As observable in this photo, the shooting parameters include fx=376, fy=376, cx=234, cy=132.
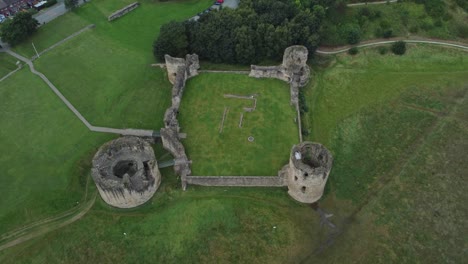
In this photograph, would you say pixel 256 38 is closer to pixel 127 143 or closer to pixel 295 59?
pixel 295 59

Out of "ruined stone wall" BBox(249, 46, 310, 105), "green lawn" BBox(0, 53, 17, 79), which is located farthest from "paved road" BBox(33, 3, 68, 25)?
"ruined stone wall" BBox(249, 46, 310, 105)

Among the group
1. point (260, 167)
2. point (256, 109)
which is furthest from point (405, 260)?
point (256, 109)

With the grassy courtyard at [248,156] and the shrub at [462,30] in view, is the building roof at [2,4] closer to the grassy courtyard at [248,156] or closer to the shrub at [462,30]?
the grassy courtyard at [248,156]

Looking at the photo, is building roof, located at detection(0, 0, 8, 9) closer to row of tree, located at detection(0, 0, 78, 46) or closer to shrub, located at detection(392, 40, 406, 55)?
row of tree, located at detection(0, 0, 78, 46)

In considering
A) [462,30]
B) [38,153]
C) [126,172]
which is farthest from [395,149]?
[38,153]

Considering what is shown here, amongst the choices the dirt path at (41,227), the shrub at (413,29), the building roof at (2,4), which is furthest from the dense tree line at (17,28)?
the shrub at (413,29)

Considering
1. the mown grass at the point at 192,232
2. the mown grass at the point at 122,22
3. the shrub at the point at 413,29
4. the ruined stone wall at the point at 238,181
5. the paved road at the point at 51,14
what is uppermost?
the paved road at the point at 51,14

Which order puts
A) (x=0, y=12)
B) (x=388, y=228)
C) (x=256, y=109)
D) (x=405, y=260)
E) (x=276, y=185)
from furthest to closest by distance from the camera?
(x=0, y=12) → (x=256, y=109) → (x=276, y=185) → (x=388, y=228) → (x=405, y=260)
